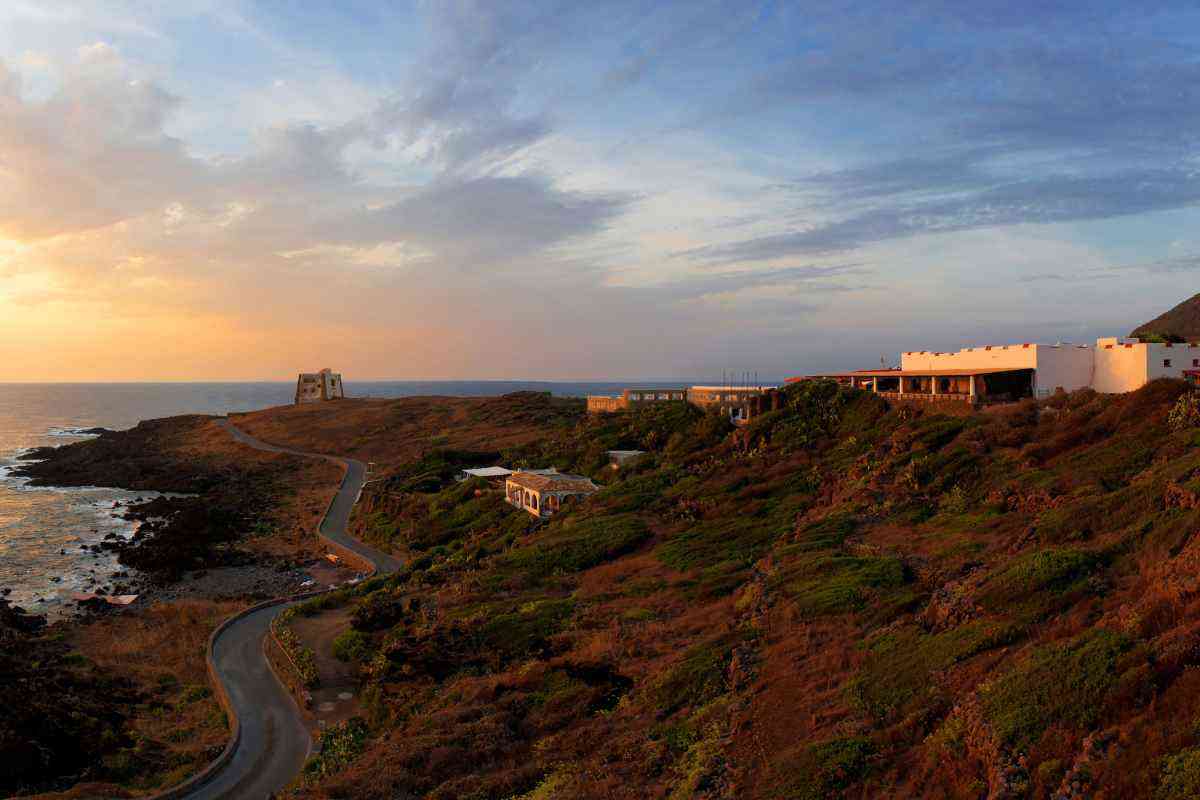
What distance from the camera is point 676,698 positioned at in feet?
54.1

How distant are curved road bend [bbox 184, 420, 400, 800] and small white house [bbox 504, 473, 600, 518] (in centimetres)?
1418

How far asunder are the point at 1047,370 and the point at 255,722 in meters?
36.5

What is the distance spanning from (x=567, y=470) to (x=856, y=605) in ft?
115

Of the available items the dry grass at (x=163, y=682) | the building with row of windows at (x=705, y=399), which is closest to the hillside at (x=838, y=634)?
the dry grass at (x=163, y=682)

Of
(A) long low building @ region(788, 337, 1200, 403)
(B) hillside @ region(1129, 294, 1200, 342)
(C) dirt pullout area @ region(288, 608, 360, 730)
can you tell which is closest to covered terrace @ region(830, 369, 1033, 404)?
(A) long low building @ region(788, 337, 1200, 403)

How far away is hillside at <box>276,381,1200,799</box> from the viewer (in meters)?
11.7

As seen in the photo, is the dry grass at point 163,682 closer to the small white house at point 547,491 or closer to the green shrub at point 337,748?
the green shrub at point 337,748

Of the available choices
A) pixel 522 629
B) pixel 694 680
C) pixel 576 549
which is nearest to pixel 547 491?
pixel 576 549

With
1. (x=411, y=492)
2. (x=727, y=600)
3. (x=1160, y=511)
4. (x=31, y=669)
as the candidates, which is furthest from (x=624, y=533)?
(x=411, y=492)

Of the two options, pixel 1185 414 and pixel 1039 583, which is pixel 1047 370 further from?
pixel 1039 583

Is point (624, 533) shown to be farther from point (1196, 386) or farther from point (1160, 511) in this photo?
point (1196, 386)

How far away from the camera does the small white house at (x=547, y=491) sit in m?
41.1

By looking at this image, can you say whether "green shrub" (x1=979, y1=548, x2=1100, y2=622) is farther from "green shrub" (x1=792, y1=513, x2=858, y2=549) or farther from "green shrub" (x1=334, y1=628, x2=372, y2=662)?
"green shrub" (x1=334, y1=628, x2=372, y2=662)

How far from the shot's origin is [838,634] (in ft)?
57.4
